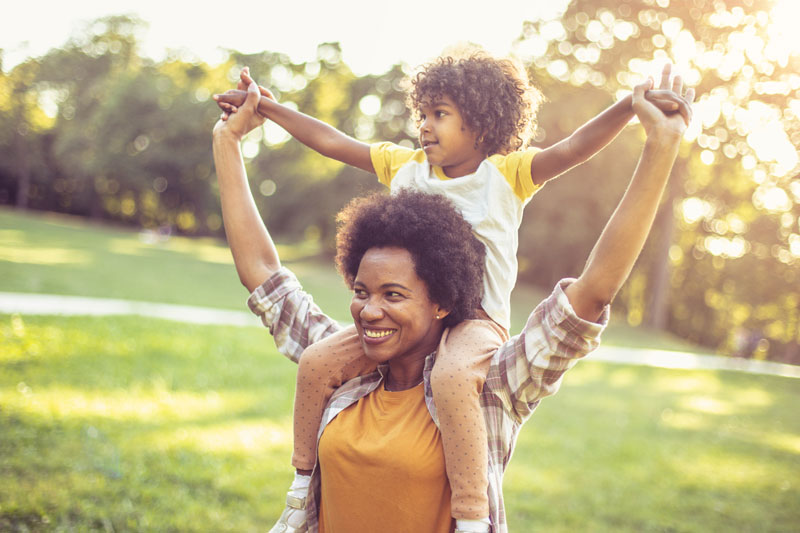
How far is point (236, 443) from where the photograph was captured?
21.5 feet

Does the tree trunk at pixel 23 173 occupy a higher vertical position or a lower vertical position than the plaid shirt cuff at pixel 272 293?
lower

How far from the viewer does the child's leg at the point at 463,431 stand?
205 cm

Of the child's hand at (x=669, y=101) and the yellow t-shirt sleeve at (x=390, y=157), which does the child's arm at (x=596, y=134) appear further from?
the yellow t-shirt sleeve at (x=390, y=157)

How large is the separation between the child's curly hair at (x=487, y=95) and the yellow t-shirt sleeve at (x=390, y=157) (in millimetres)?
217

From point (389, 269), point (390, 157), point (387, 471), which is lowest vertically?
point (387, 471)

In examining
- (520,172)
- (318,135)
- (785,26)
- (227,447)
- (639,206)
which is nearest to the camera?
(639,206)

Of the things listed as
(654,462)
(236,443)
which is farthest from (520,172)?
(654,462)

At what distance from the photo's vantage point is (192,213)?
56.1 metres

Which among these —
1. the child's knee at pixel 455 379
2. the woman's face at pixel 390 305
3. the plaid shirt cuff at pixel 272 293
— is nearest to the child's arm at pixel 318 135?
the plaid shirt cuff at pixel 272 293

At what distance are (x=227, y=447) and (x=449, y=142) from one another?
464 cm

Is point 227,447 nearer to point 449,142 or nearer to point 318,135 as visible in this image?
point 318,135

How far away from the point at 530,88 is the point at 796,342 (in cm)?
4787

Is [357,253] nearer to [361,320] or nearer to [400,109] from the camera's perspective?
[361,320]

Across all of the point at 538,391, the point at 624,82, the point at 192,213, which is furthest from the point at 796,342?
the point at 538,391
